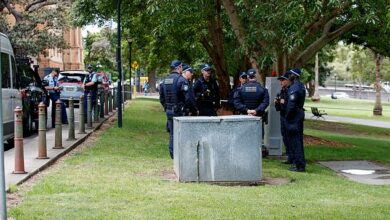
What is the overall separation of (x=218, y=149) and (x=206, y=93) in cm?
350

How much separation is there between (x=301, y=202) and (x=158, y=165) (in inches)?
153

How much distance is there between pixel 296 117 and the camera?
445 inches

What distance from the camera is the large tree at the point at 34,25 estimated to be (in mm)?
33438

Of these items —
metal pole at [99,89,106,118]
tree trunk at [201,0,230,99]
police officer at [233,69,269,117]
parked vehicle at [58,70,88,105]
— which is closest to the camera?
police officer at [233,69,269,117]

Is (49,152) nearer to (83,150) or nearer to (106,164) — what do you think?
(83,150)

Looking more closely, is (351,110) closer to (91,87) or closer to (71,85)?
(71,85)

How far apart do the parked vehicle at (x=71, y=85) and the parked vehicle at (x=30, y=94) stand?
691 cm

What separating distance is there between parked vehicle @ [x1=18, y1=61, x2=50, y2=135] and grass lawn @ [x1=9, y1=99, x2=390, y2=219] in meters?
4.77

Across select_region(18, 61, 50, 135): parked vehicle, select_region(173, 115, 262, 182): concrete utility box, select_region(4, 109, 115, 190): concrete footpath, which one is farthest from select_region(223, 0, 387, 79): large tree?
select_region(18, 61, 50, 135): parked vehicle

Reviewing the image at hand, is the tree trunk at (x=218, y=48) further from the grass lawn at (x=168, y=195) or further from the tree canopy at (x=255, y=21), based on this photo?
the grass lawn at (x=168, y=195)

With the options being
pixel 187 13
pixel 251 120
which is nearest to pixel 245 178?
pixel 251 120

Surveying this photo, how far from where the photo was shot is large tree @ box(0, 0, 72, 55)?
33.4 m

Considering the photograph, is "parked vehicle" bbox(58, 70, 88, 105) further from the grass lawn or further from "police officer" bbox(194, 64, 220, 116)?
the grass lawn

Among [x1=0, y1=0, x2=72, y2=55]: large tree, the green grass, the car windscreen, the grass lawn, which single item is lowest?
the green grass
